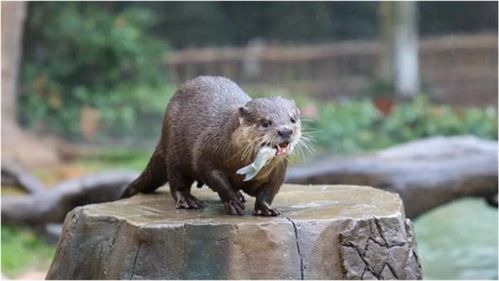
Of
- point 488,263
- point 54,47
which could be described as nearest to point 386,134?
point 488,263

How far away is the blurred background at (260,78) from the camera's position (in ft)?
28.0

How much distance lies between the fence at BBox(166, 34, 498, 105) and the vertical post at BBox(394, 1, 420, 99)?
473mm

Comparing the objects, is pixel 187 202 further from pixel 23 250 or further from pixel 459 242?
pixel 459 242

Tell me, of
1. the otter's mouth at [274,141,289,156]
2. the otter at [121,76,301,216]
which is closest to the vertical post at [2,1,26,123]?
the otter at [121,76,301,216]

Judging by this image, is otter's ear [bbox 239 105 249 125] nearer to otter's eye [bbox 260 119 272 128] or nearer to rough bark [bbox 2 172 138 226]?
otter's eye [bbox 260 119 272 128]

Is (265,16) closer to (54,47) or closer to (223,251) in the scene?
(54,47)

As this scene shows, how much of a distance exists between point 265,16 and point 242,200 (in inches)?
452

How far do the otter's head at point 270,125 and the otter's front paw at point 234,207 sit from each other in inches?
8.8

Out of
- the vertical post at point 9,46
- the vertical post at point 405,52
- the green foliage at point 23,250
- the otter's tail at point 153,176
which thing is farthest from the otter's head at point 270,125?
the vertical post at point 405,52

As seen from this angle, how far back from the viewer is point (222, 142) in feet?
12.2

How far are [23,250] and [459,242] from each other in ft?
10.9

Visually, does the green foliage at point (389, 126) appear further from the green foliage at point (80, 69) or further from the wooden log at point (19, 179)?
the wooden log at point (19, 179)

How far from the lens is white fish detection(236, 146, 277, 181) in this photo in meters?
3.51

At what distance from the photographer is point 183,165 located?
157 inches
